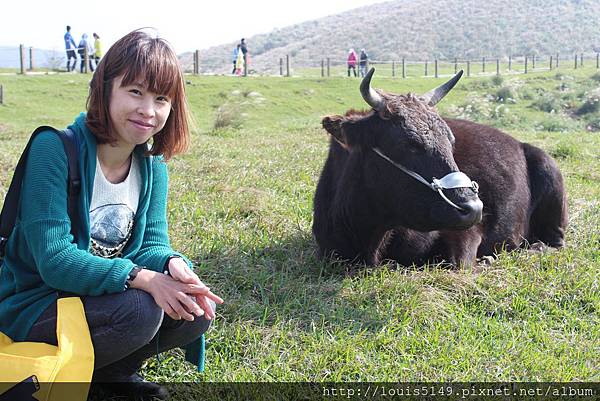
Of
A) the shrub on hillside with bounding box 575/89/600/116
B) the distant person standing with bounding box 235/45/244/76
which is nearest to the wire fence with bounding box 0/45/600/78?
the distant person standing with bounding box 235/45/244/76

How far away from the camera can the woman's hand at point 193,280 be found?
2748mm

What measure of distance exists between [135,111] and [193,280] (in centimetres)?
78

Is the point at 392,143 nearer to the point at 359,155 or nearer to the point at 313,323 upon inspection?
the point at 359,155

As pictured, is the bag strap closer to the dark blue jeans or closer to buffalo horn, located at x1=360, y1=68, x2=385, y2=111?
the dark blue jeans

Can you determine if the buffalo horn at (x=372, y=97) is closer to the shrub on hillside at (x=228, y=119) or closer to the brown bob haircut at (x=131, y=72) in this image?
the brown bob haircut at (x=131, y=72)

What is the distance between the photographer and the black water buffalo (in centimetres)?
436

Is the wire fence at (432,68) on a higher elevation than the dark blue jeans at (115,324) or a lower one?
higher

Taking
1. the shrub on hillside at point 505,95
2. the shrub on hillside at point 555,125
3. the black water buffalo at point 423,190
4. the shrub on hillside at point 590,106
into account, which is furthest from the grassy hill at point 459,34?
the black water buffalo at point 423,190

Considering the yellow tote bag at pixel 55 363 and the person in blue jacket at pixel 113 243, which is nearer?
the yellow tote bag at pixel 55 363

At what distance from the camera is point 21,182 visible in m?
2.69

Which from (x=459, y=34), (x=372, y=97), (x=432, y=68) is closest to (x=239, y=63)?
(x=432, y=68)

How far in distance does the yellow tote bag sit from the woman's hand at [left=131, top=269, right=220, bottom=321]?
0.28 metres

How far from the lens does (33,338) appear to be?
2.62 m

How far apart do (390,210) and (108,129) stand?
2.36 metres
